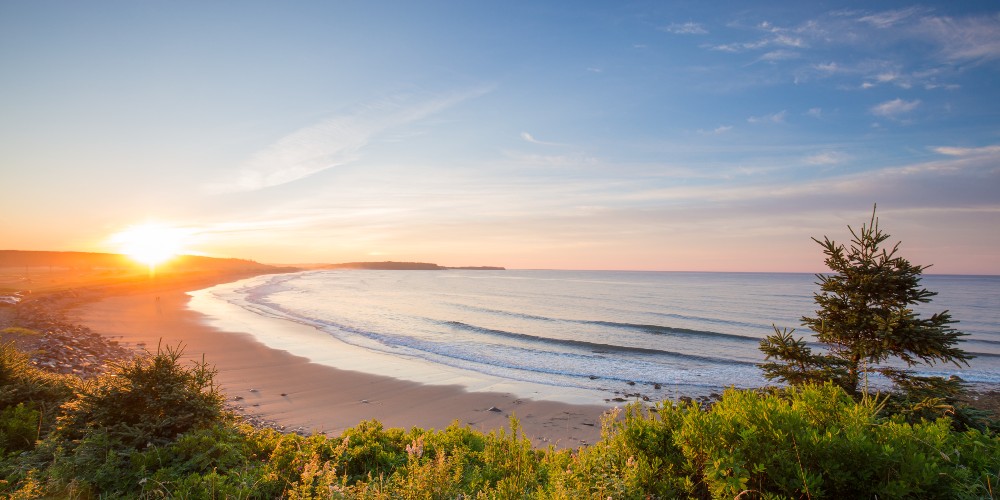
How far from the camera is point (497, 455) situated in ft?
18.1

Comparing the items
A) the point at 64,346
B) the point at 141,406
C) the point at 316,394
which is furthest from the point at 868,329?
the point at 64,346

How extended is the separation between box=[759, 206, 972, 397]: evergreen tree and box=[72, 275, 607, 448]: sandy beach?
15.5 feet

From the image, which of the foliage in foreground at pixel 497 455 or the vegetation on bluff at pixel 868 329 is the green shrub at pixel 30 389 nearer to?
the foliage in foreground at pixel 497 455

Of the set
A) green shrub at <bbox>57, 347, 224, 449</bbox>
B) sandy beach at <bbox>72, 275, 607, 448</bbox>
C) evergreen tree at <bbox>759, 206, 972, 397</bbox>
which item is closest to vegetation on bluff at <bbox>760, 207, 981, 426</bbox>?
evergreen tree at <bbox>759, 206, 972, 397</bbox>

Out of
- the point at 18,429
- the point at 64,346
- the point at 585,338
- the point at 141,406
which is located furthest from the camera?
the point at 585,338

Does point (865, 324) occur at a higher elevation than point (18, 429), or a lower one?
higher

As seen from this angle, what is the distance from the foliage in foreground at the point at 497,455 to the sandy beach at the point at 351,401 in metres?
4.81

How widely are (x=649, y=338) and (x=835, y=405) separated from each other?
1063 inches

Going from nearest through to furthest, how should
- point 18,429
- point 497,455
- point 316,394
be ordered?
point 497,455 < point 18,429 < point 316,394

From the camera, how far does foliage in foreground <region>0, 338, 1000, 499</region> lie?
3.28 metres

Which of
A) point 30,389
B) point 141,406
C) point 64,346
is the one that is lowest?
point 64,346

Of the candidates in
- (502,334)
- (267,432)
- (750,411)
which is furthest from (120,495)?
(502,334)

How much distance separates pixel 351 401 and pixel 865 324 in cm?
1354

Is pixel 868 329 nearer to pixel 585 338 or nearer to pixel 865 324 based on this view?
pixel 865 324
